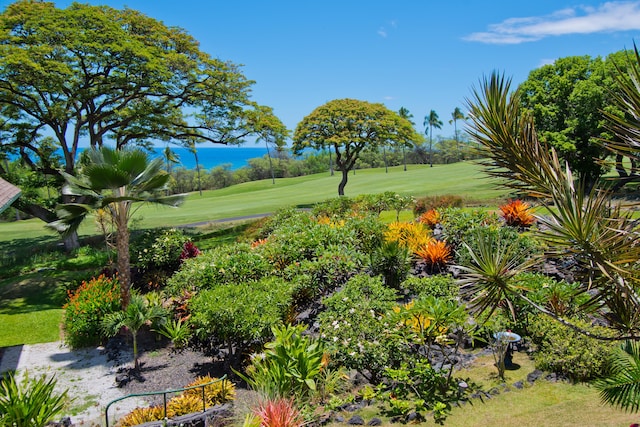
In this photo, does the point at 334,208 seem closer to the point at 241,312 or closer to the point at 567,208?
the point at 241,312

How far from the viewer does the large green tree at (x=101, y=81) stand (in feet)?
54.3

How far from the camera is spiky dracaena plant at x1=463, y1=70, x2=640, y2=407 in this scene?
3811 mm

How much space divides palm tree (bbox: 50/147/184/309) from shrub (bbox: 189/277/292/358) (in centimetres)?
302

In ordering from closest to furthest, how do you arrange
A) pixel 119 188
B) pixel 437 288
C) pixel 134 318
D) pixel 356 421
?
pixel 356 421 < pixel 437 288 < pixel 134 318 < pixel 119 188

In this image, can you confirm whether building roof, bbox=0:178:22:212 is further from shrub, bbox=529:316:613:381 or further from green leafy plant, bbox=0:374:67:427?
shrub, bbox=529:316:613:381

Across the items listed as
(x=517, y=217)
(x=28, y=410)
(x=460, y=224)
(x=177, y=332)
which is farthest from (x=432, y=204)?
(x=28, y=410)

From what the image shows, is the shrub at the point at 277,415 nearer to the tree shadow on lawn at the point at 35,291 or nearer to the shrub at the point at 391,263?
the shrub at the point at 391,263

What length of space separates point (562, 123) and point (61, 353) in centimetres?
2794

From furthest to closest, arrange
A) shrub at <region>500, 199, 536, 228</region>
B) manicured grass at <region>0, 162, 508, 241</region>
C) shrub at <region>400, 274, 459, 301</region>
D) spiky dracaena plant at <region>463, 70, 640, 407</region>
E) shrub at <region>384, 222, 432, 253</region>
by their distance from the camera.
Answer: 1. manicured grass at <region>0, 162, 508, 241</region>
2. shrub at <region>500, 199, 536, 228</region>
3. shrub at <region>384, 222, 432, 253</region>
4. shrub at <region>400, 274, 459, 301</region>
5. spiky dracaena plant at <region>463, 70, 640, 407</region>

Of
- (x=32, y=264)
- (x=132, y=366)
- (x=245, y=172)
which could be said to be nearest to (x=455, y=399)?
(x=132, y=366)

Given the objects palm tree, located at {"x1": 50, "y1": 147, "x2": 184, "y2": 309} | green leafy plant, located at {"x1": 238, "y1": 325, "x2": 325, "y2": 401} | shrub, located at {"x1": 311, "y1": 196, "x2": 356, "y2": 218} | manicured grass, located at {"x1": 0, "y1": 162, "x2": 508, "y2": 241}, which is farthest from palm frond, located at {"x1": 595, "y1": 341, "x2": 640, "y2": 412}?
manicured grass, located at {"x1": 0, "y1": 162, "x2": 508, "y2": 241}

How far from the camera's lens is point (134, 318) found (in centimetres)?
986

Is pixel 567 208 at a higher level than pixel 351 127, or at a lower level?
lower

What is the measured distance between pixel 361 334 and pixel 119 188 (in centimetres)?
710
